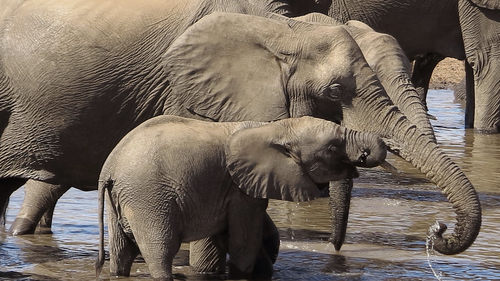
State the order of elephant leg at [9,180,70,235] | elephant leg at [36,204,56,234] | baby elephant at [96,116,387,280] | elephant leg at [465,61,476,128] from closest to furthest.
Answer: baby elephant at [96,116,387,280] < elephant leg at [9,180,70,235] < elephant leg at [36,204,56,234] < elephant leg at [465,61,476,128]

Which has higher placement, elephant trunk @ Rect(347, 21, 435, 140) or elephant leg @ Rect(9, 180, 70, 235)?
elephant trunk @ Rect(347, 21, 435, 140)

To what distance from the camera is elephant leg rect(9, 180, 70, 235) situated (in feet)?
24.5

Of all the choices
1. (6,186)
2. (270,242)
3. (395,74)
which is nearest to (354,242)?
(270,242)

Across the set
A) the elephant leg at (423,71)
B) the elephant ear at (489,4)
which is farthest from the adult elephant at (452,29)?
the elephant leg at (423,71)

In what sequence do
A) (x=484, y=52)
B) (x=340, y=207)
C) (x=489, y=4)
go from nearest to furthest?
(x=340, y=207)
(x=489, y=4)
(x=484, y=52)

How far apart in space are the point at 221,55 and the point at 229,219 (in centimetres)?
90

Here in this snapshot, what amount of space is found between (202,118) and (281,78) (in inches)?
19.1

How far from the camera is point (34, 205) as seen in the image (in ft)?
24.5

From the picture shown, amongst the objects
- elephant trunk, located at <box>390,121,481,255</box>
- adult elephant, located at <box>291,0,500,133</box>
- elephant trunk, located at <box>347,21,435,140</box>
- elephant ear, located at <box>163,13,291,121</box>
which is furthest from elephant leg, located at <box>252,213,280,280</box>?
adult elephant, located at <box>291,0,500,133</box>

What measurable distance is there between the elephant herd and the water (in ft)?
0.85

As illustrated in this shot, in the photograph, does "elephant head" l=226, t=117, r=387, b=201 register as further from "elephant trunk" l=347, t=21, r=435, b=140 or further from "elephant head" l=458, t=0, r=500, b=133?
"elephant head" l=458, t=0, r=500, b=133

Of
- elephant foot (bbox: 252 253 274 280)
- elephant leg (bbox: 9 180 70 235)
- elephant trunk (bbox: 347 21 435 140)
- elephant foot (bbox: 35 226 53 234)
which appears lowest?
elephant foot (bbox: 35 226 53 234)

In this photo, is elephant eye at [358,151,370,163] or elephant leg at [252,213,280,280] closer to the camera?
elephant eye at [358,151,370,163]

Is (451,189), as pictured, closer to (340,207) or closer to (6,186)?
(340,207)
